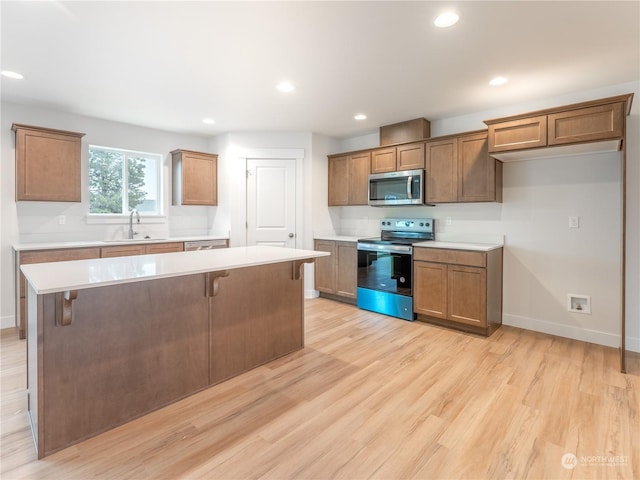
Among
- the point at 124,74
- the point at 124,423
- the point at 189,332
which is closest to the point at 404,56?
the point at 124,74

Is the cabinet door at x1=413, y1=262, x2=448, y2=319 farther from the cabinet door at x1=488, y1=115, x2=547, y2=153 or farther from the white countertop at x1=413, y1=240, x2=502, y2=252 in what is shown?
the cabinet door at x1=488, y1=115, x2=547, y2=153

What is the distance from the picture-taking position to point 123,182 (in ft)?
15.1

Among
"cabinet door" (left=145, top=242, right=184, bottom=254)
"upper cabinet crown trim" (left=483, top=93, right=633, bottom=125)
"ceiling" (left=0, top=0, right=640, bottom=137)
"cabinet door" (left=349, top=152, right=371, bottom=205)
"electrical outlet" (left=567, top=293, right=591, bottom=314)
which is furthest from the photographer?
"cabinet door" (left=349, top=152, right=371, bottom=205)

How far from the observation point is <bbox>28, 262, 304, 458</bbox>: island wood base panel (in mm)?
1758

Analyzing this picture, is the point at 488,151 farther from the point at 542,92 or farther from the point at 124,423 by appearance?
the point at 124,423

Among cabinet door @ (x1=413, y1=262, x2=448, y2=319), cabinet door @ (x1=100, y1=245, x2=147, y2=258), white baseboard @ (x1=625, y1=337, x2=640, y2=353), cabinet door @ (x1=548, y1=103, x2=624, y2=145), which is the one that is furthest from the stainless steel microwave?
cabinet door @ (x1=100, y1=245, x2=147, y2=258)

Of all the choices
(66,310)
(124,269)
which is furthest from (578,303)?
(66,310)

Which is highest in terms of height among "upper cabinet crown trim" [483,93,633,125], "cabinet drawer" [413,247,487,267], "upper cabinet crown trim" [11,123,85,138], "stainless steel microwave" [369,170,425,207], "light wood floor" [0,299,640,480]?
"upper cabinet crown trim" [11,123,85,138]

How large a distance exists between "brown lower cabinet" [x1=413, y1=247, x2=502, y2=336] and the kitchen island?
5.45 ft

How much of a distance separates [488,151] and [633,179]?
128 cm

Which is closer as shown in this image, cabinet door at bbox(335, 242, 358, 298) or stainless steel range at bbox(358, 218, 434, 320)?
stainless steel range at bbox(358, 218, 434, 320)

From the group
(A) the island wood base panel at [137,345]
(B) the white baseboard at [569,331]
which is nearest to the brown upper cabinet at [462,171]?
(B) the white baseboard at [569,331]

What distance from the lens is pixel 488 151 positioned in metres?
3.42

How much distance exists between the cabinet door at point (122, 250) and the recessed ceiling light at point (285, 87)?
8.54ft
